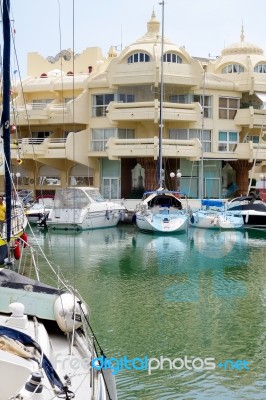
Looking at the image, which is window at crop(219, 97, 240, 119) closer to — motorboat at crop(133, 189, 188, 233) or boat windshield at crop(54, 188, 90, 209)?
motorboat at crop(133, 189, 188, 233)

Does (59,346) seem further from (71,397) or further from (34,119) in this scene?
(34,119)

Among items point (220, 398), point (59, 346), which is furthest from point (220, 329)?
point (59, 346)

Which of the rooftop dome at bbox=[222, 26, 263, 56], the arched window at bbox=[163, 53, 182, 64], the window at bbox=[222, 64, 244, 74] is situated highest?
the rooftop dome at bbox=[222, 26, 263, 56]

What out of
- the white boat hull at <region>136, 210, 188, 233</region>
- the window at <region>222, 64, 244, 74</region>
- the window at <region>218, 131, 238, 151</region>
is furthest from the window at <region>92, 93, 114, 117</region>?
the white boat hull at <region>136, 210, 188, 233</region>

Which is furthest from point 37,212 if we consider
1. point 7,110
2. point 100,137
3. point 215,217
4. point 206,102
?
point 7,110

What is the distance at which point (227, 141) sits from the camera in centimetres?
5622

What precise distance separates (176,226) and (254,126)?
18383 millimetres

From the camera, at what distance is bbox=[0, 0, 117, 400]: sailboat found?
7.92 metres

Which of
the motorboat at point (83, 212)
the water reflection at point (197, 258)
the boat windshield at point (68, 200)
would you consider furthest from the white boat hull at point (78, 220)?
the water reflection at point (197, 258)

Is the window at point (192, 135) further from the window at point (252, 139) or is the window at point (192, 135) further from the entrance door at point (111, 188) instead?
the entrance door at point (111, 188)

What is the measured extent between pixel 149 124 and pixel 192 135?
3764 mm

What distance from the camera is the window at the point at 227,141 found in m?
56.0

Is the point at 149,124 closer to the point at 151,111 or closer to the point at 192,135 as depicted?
the point at 151,111

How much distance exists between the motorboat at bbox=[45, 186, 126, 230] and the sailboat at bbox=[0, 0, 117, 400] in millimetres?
30379
